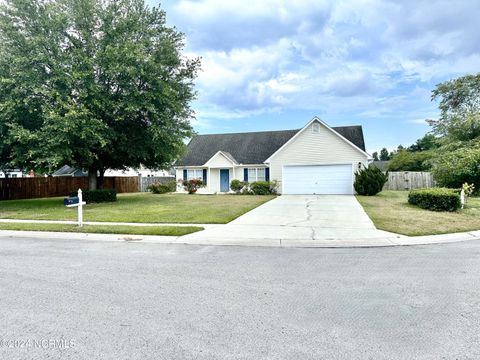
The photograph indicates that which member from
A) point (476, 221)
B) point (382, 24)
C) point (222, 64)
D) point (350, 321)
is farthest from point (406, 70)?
point (350, 321)

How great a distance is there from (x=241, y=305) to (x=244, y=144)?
25320 mm

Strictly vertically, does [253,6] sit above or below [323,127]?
above

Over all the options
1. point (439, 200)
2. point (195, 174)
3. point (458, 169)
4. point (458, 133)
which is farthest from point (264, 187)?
point (458, 133)

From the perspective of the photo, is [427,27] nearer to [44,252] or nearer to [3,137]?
[44,252]

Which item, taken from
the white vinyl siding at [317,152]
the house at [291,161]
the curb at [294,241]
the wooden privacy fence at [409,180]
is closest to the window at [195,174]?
the house at [291,161]

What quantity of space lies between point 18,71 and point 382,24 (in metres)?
16.9

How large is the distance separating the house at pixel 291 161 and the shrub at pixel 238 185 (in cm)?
152

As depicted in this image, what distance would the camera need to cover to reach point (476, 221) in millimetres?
10258

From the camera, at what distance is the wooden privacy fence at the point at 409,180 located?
26922 mm

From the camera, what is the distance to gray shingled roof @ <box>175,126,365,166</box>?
26.9 metres

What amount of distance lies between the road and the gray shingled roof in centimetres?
2073

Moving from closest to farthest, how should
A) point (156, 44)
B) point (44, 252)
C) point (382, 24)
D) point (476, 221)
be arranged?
point (44, 252) < point (476, 221) < point (382, 24) < point (156, 44)

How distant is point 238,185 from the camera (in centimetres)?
2486

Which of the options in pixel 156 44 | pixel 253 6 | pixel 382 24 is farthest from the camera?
pixel 156 44
